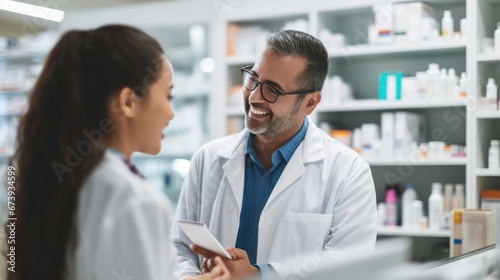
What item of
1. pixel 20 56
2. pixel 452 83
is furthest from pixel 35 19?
pixel 452 83

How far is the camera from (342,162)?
2.05m

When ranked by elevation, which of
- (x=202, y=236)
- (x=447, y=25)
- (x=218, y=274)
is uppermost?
(x=447, y=25)

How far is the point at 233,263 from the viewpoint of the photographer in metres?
1.69

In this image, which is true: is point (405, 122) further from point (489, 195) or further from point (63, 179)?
point (63, 179)

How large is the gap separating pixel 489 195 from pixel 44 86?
291 centimetres

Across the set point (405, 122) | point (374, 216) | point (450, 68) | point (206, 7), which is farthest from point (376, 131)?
point (374, 216)

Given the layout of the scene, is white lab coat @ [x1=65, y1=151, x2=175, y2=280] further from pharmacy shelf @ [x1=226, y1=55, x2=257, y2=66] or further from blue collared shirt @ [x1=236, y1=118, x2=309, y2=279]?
pharmacy shelf @ [x1=226, y1=55, x2=257, y2=66]

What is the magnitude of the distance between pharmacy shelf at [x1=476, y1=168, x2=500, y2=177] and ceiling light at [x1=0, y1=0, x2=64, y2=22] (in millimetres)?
3640

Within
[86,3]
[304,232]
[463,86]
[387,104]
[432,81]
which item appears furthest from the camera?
[86,3]

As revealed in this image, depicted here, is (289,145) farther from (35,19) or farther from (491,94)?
(35,19)

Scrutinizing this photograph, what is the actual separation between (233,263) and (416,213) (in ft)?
7.19

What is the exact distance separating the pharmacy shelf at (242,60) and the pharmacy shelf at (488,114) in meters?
1.54

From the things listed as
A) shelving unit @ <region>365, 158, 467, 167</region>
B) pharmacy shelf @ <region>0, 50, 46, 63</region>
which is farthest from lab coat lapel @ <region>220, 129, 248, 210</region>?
pharmacy shelf @ <region>0, 50, 46, 63</region>

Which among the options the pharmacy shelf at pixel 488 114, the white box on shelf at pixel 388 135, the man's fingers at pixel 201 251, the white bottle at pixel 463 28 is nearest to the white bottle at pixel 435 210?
the white box on shelf at pixel 388 135
